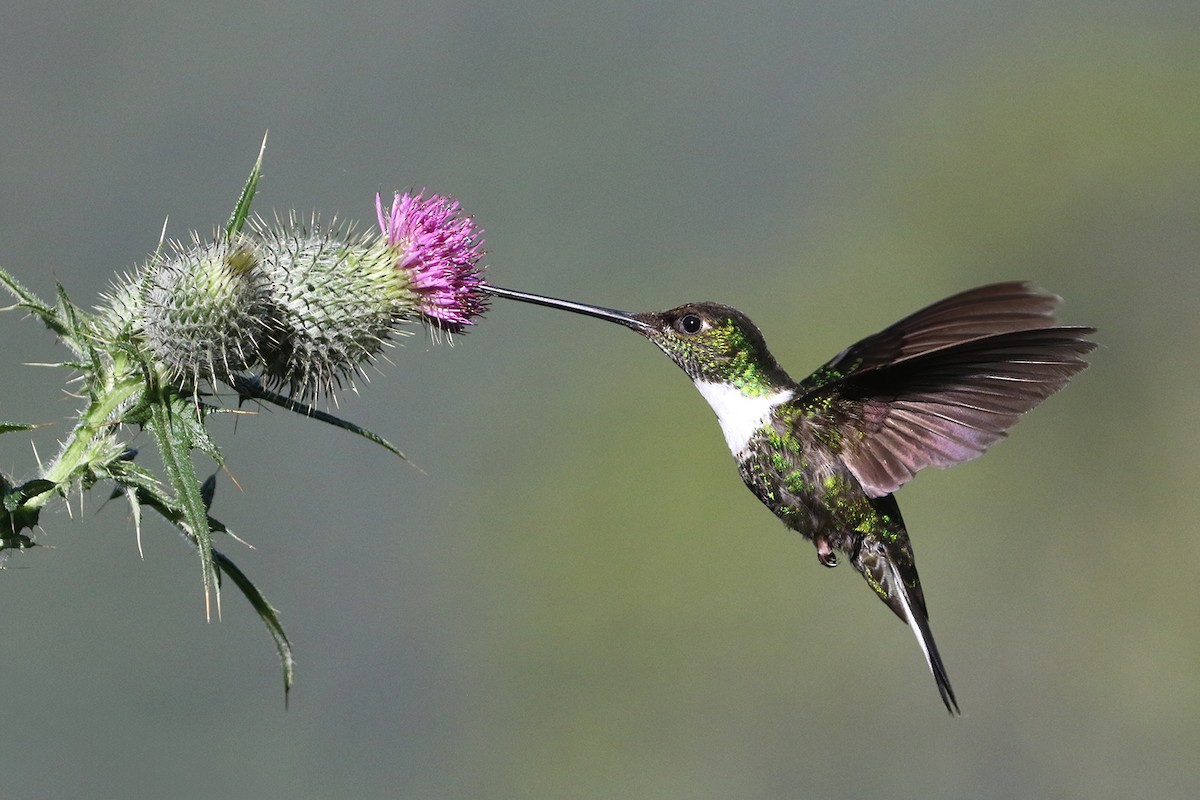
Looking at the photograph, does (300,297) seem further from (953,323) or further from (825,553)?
(953,323)

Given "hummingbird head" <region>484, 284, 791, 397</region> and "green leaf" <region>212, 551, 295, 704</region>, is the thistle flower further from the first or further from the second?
"green leaf" <region>212, 551, 295, 704</region>

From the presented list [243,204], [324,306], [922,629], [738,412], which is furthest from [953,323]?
[243,204]

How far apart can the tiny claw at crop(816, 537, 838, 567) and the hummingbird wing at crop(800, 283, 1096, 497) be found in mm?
247

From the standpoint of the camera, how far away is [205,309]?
126 inches

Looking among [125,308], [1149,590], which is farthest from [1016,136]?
[125,308]

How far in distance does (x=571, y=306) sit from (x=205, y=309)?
1.13 m

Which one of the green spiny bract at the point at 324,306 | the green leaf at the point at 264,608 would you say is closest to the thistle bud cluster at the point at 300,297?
the green spiny bract at the point at 324,306

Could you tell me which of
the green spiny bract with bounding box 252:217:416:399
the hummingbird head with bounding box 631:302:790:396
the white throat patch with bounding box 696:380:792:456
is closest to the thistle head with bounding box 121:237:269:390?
the green spiny bract with bounding box 252:217:416:399

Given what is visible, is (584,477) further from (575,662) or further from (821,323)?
(821,323)

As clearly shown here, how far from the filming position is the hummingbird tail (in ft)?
12.2

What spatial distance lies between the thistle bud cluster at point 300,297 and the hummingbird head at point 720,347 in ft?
2.21

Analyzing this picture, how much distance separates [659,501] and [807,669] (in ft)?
6.38

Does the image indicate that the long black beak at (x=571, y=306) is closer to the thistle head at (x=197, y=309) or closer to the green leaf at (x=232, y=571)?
the thistle head at (x=197, y=309)

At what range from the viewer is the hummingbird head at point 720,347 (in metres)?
3.73
